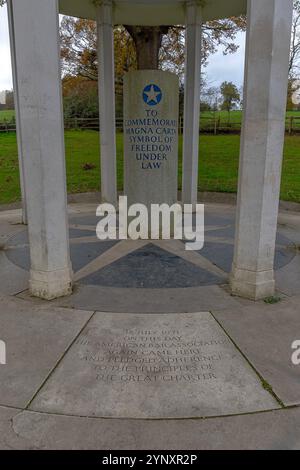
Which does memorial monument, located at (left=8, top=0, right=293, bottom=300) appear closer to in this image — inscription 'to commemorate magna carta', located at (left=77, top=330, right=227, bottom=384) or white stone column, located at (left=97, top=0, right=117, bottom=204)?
inscription 'to commemorate magna carta', located at (left=77, top=330, right=227, bottom=384)

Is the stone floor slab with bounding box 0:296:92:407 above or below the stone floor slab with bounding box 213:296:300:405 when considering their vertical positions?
above

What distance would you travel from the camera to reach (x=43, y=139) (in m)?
4.28

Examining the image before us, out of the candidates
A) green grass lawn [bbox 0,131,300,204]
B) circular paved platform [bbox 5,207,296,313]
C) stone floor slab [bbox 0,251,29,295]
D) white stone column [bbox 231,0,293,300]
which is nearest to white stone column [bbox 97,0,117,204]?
circular paved platform [bbox 5,207,296,313]

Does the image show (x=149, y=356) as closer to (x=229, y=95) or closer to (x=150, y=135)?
(x=150, y=135)

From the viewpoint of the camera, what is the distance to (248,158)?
448 centimetres

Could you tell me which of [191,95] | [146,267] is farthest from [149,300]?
[191,95]

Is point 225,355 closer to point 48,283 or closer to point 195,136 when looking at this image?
point 48,283

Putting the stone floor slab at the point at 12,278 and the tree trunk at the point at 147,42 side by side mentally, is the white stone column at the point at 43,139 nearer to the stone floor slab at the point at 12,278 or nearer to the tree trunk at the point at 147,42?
the stone floor slab at the point at 12,278

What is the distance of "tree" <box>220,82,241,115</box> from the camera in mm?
41181

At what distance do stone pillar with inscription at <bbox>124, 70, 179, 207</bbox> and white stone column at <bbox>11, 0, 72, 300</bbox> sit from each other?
8.77 feet

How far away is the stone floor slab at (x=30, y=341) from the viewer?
2.96 metres
